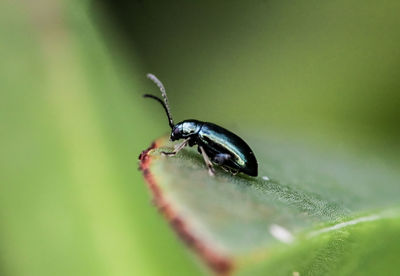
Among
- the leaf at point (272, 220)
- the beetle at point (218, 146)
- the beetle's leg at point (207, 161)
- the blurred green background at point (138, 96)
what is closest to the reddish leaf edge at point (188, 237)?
the leaf at point (272, 220)

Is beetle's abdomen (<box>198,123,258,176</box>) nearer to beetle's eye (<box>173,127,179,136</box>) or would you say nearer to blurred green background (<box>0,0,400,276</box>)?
beetle's eye (<box>173,127,179,136</box>)

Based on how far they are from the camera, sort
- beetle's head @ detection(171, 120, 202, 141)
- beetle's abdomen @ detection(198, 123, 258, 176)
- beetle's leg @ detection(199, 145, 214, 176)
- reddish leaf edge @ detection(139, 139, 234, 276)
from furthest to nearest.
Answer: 1. beetle's head @ detection(171, 120, 202, 141)
2. beetle's abdomen @ detection(198, 123, 258, 176)
3. beetle's leg @ detection(199, 145, 214, 176)
4. reddish leaf edge @ detection(139, 139, 234, 276)

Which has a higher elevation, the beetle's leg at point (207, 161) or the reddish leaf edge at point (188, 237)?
the beetle's leg at point (207, 161)

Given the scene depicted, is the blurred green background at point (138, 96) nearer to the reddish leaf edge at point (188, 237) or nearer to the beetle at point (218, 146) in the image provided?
the beetle at point (218, 146)

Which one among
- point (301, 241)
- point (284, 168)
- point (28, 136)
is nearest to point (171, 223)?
point (301, 241)

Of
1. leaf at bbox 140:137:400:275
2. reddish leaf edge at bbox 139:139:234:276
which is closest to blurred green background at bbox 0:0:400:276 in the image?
leaf at bbox 140:137:400:275

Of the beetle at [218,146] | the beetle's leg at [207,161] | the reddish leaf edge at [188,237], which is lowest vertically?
the reddish leaf edge at [188,237]

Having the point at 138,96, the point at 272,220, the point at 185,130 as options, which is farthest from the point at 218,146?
the point at 138,96
